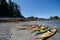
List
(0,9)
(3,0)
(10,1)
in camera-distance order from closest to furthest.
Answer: (0,9) < (3,0) < (10,1)

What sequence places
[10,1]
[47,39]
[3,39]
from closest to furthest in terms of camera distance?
[3,39], [47,39], [10,1]

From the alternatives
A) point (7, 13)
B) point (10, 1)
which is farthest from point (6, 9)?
point (10, 1)

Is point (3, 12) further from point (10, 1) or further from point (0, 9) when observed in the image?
point (10, 1)

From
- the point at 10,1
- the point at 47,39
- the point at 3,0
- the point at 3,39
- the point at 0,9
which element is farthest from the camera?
the point at 10,1

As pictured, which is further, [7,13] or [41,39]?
[7,13]

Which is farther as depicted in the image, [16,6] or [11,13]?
[16,6]

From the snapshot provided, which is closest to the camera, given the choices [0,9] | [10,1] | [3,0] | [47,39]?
[47,39]

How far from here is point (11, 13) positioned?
58.8 meters

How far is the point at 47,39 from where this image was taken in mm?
11992

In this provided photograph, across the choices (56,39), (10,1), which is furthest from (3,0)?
(56,39)

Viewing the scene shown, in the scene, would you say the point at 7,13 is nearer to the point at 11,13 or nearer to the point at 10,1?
the point at 11,13

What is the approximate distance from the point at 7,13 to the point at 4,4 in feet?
11.5

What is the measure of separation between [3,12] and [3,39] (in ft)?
142

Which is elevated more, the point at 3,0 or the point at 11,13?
the point at 3,0
